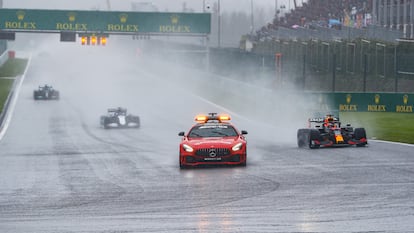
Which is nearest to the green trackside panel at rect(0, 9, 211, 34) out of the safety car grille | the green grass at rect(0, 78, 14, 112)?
the green grass at rect(0, 78, 14, 112)

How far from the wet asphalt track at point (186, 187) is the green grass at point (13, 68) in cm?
4796

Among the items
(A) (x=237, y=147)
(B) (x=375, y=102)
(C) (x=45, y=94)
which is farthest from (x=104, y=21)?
(A) (x=237, y=147)

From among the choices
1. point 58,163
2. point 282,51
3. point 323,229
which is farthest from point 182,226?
point 282,51

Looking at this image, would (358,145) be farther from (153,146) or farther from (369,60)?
(369,60)

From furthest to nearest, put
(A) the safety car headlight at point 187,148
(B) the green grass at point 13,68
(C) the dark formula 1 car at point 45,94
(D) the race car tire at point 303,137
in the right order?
(B) the green grass at point 13,68
(C) the dark formula 1 car at point 45,94
(D) the race car tire at point 303,137
(A) the safety car headlight at point 187,148

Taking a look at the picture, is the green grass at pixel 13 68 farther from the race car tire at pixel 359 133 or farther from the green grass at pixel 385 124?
the race car tire at pixel 359 133

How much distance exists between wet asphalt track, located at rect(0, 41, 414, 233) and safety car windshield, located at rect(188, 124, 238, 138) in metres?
0.96

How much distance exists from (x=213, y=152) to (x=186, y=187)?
424 centimetres

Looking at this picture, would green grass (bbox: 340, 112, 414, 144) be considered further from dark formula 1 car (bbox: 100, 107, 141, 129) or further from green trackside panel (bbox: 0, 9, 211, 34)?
green trackside panel (bbox: 0, 9, 211, 34)

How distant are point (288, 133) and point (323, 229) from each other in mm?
24804

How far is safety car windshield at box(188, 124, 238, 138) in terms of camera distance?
2423 centimetres

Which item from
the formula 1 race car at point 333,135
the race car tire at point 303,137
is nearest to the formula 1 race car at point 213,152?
the formula 1 race car at point 333,135

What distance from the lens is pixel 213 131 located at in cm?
2441

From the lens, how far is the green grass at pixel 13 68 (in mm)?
87175
